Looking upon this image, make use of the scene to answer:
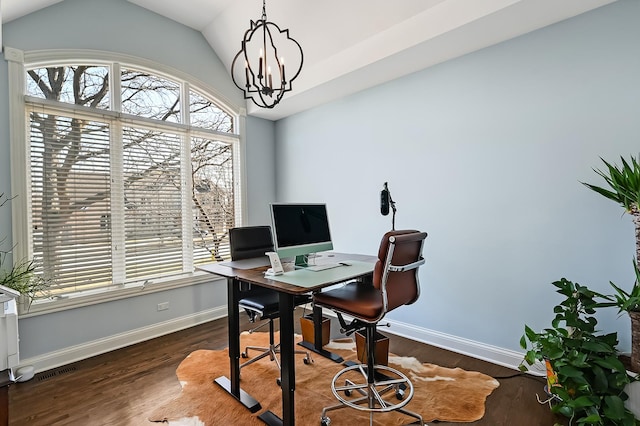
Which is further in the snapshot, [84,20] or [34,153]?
[84,20]

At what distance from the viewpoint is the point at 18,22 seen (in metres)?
2.53

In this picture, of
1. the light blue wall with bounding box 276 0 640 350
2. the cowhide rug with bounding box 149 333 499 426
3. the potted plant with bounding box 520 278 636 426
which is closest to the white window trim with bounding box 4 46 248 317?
the cowhide rug with bounding box 149 333 499 426

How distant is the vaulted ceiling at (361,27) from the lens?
2.25 meters

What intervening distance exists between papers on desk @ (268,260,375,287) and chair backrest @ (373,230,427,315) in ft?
0.87

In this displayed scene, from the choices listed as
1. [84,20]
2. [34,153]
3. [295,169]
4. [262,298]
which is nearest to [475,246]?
[262,298]

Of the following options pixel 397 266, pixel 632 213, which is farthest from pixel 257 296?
pixel 632 213

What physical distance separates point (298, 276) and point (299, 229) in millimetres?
483

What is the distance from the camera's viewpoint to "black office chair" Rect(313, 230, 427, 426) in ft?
5.65

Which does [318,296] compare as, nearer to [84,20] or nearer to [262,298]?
[262,298]

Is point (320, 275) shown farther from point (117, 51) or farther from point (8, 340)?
point (117, 51)

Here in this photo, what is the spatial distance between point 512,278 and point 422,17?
7.23ft

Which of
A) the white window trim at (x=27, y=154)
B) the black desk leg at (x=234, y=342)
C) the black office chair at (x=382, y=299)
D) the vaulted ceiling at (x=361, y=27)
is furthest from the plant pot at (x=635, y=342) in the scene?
the white window trim at (x=27, y=154)

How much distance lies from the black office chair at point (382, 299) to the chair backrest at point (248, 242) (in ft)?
3.40

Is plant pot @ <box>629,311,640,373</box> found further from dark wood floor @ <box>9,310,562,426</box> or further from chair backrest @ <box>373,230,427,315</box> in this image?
chair backrest @ <box>373,230,427,315</box>
